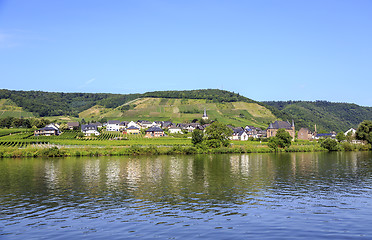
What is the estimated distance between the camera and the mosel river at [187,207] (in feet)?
78.6

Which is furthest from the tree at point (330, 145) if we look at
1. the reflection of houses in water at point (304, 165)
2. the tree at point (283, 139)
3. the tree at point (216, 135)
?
the reflection of houses in water at point (304, 165)

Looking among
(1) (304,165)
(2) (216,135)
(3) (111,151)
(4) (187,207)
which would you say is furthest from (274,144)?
(4) (187,207)

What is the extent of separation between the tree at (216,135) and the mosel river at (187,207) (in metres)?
58.1

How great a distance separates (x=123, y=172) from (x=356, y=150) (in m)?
89.6

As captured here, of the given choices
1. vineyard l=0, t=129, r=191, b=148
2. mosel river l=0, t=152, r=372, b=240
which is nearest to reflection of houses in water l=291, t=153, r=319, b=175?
mosel river l=0, t=152, r=372, b=240

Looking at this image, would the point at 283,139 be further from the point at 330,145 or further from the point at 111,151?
the point at 111,151

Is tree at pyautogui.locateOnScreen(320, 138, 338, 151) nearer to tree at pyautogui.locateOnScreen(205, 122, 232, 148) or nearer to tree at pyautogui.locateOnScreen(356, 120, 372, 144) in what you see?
tree at pyautogui.locateOnScreen(356, 120, 372, 144)

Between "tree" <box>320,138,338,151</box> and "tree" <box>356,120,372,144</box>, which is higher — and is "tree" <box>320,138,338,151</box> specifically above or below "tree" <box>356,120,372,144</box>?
below

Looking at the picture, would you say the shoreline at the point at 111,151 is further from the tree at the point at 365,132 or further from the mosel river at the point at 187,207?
the mosel river at the point at 187,207

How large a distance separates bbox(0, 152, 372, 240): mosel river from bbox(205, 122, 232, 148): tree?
2287 inches

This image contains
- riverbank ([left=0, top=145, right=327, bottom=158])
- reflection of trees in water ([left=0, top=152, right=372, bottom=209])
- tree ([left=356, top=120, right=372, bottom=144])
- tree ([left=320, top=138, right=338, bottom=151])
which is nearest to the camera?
reflection of trees in water ([left=0, top=152, right=372, bottom=209])

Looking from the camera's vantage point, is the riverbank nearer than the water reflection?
No

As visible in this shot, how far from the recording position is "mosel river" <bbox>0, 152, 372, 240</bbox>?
2395cm

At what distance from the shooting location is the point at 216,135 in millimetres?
111375
